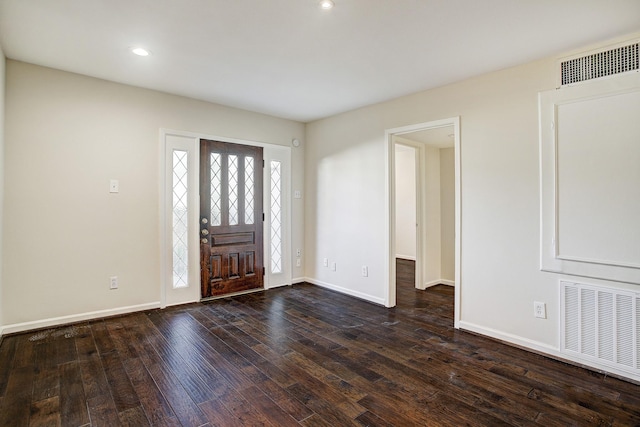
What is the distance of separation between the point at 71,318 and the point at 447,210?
5.15m

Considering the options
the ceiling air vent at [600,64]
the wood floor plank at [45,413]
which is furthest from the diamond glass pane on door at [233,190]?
the ceiling air vent at [600,64]

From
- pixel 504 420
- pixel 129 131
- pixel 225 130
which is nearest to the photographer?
pixel 504 420

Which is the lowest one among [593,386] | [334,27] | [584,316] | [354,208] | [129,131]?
[593,386]

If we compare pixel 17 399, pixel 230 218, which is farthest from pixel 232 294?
pixel 17 399

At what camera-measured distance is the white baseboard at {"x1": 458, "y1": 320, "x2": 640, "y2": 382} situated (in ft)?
7.89

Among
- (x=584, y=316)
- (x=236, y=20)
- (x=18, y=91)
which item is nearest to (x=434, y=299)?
(x=584, y=316)

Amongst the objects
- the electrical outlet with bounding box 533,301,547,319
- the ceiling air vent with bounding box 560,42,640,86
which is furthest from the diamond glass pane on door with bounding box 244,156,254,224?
the ceiling air vent with bounding box 560,42,640,86

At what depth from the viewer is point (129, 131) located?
141 inches

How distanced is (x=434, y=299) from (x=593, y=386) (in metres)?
2.16

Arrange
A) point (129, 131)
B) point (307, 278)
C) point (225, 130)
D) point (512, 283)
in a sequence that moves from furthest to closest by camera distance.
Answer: point (307, 278), point (225, 130), point (129, 131), point (512, 283)

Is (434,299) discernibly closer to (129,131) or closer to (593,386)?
(593,386)

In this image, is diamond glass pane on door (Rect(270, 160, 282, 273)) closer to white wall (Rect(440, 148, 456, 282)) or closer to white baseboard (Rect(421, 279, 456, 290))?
white baseboard (Rect(421, 279, 456, 290))

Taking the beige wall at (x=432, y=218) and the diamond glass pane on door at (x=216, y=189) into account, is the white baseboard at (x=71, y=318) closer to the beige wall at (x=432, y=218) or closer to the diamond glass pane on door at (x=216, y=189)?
A: the diamond glass pane on door at (x=216, y=189)

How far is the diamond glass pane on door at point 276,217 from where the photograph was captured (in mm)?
4832
